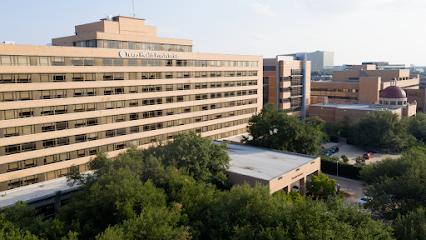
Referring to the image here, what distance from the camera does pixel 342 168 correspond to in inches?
2603

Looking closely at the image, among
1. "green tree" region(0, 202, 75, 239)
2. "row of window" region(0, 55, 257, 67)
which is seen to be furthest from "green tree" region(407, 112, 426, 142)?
"green tree" region(0, 202, 75, 239)

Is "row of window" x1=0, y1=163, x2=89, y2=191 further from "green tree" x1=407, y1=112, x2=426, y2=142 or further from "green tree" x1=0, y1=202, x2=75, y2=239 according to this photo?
"green tree" x1=407, y1=112, x2=426, y2=142

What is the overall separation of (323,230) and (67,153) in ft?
144

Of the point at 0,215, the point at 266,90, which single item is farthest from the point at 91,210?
the point at 266,90

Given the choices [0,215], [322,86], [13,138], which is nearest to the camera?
[0,215]

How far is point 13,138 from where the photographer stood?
4722 cm

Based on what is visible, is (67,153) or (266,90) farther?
(266,90)

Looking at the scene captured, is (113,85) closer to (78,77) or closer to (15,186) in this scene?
(78,77)

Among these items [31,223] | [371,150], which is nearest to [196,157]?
[31,223]

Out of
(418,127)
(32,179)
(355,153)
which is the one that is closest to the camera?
(32,179)

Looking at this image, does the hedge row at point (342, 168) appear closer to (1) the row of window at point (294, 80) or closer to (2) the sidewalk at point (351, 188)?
(2) the sidewalk at point (351, 188)

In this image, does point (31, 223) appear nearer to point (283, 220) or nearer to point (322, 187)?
point (283, 220)

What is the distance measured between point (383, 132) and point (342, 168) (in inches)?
930

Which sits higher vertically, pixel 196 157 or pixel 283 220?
pixel 196 157
